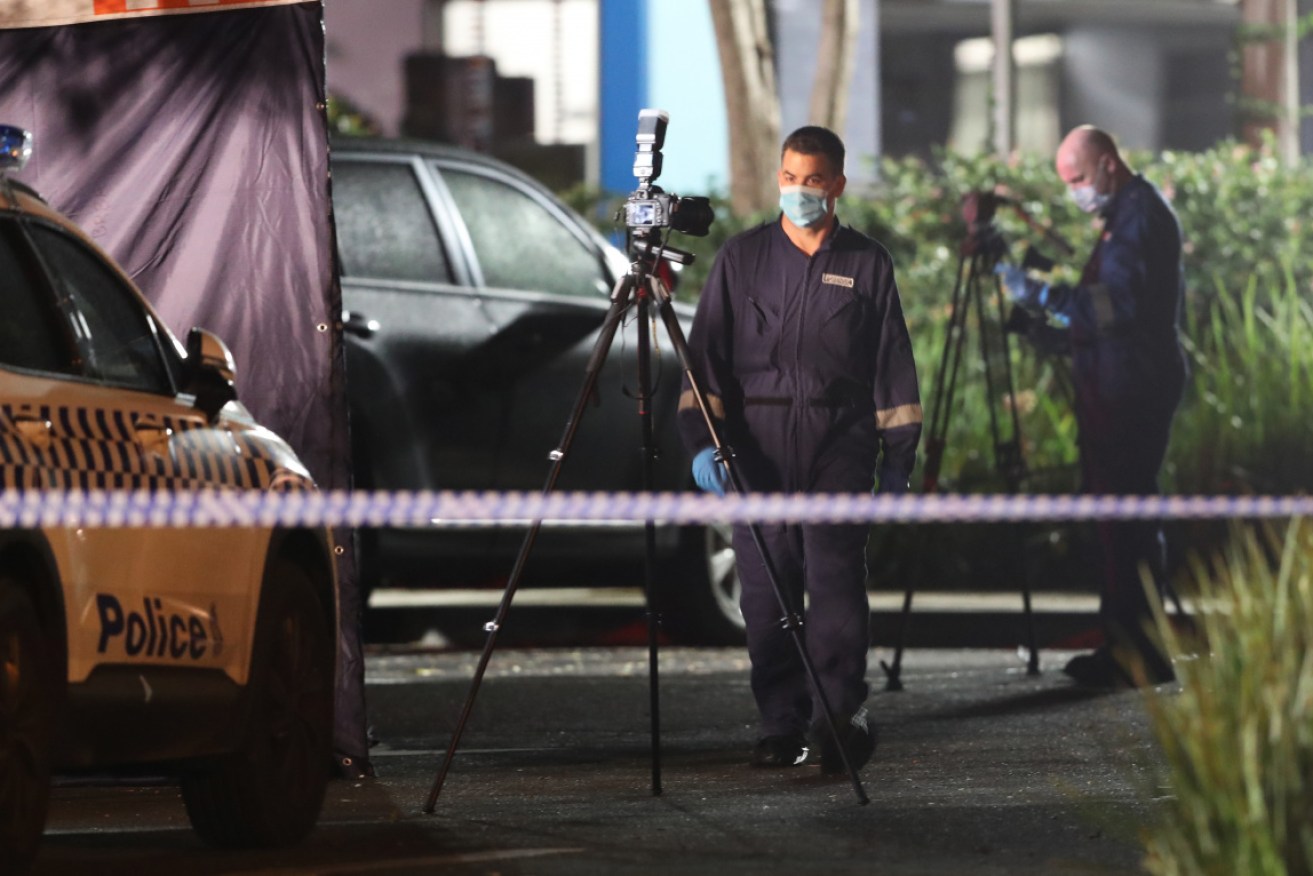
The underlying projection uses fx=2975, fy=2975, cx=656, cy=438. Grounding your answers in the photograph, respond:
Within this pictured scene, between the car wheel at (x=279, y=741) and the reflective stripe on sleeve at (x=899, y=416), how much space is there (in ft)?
6.30

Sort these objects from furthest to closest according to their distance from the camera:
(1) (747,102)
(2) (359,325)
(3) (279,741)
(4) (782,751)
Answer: (1) (747,102) < (2) (359,325) < (4) (782,751) < (3) (279,741)

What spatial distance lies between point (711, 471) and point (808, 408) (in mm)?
385

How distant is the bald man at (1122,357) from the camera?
11.2 meters

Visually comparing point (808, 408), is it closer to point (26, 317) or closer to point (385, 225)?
point (26, 317)

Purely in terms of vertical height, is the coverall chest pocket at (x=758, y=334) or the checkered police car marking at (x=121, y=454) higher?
the coverall chest pocket at (x=758, y=334)

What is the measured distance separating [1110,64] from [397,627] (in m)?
10.8

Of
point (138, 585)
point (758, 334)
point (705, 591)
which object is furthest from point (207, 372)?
point (705, 591)

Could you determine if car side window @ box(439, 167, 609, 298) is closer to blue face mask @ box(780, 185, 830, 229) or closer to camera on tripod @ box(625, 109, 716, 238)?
blue face mask @ box(780, 185, 830, 229)

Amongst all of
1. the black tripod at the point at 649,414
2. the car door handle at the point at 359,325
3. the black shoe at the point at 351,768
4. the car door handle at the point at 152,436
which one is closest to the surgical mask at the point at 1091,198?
the car door handle at the point at 359,325

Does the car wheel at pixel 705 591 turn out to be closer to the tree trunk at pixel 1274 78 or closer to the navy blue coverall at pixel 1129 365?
the navy blue coverall at pixel 1129 365

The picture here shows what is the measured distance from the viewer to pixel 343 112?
65.1ft

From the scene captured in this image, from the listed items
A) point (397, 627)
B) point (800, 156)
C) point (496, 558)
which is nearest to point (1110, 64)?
point (397, 627)

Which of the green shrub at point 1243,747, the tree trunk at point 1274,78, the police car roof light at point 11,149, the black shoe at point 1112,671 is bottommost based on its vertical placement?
the black shoe at point 1112,671

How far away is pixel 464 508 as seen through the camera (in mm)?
11227
